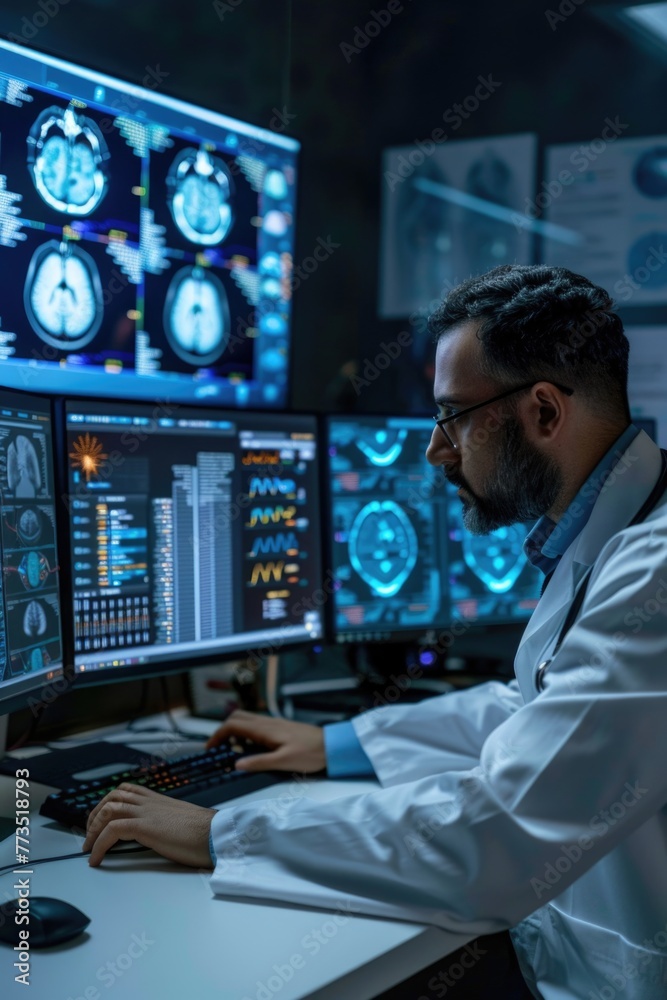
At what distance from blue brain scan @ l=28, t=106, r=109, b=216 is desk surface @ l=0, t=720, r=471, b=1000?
110cm

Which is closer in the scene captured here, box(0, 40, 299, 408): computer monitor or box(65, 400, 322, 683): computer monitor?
box(65, 400, 322, 683): computer monitor

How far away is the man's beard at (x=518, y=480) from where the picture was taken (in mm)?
1254

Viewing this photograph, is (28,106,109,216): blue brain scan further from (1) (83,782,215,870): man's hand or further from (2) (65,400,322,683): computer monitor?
(1) (83,782,215,870): man's hand

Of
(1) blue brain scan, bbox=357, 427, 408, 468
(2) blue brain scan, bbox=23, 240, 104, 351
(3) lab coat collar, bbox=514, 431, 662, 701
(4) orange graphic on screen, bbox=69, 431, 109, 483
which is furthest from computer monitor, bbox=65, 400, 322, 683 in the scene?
(3) lab coat collar, bbox=514, 431, 662, 701

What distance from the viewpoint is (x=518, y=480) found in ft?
4.16

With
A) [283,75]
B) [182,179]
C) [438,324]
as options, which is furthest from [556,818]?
[283,75]

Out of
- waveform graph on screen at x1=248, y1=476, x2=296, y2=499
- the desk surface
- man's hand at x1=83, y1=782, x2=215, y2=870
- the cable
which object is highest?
waveform graph on screen at x1=248, y1=476, x2=296, y2=499

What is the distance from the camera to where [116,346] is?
177cm

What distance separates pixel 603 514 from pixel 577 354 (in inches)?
8.4

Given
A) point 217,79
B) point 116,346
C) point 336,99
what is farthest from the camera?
point 336,99

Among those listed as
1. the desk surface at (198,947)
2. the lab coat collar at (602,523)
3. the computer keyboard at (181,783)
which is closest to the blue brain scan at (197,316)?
the computer keyboard at (181,783)

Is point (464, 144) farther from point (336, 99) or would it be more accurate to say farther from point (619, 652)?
point (619, 652)

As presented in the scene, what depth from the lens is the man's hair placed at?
1.24 metres

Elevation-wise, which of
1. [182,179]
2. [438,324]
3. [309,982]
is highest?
[182,179]
